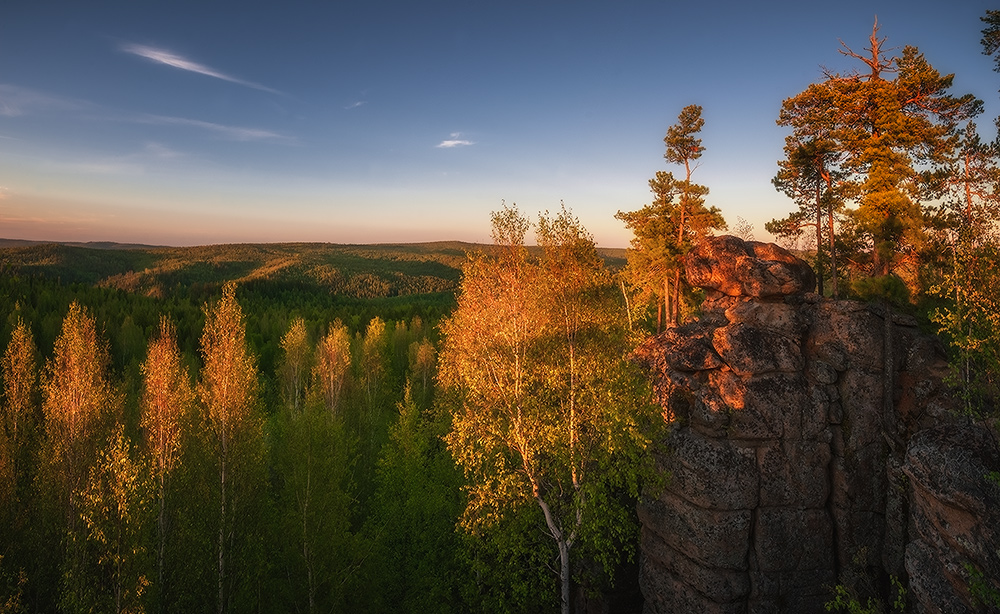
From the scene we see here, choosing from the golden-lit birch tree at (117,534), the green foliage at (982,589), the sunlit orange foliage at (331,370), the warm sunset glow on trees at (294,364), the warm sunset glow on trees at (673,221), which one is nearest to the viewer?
the green foliage at (982,589)

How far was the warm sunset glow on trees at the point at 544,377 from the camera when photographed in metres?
14.4

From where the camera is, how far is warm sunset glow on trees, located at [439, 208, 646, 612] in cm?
1442

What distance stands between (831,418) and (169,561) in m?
26.0

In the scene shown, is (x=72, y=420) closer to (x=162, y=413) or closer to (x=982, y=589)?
(x=162, y=413)

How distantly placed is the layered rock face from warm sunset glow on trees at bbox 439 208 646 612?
352 centimetres

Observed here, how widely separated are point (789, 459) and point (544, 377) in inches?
388

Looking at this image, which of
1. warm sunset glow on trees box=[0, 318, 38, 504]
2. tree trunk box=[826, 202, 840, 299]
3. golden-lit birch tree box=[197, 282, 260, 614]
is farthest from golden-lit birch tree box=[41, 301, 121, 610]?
tree trunk box=[826, 202, 840, 299]

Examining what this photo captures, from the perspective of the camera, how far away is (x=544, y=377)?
15234mm

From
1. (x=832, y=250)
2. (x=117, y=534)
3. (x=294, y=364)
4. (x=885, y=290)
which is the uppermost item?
(x=832, y=250)

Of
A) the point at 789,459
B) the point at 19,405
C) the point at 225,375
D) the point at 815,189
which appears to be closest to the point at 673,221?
the point at 815,189

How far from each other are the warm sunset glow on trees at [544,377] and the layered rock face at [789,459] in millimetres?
3519

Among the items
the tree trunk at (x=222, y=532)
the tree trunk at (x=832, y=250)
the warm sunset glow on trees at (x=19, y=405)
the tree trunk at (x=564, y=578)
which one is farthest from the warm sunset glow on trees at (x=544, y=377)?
the warm sunset glow on trees at (x=19, y=405)

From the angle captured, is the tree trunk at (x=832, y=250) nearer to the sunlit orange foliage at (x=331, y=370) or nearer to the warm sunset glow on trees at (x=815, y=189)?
the warm sunset glow on trees at (x=815, y=189)

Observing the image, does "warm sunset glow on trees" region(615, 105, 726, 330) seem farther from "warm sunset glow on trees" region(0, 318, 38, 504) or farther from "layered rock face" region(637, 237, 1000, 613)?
"warm sunset glow on trees" region(0, 318, 38, 504)
